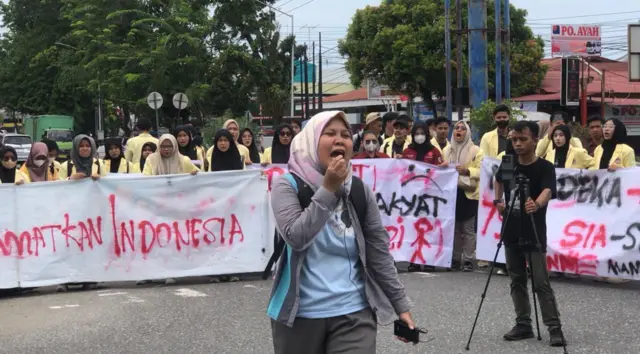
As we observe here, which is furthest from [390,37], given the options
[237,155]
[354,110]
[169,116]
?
[237,155]

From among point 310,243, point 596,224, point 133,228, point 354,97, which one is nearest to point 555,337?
point 596,224

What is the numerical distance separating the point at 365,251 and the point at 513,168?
10.4 ft

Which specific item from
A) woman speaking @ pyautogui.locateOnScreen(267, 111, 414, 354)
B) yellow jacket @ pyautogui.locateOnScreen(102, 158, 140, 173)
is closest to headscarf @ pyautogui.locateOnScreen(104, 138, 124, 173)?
yellow jacket @ pyautogui.locateOnScreen(102, 158, 140, 173)

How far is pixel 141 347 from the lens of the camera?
6.73 m

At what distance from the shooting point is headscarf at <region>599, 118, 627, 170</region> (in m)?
9.62

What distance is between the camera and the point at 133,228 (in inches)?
382

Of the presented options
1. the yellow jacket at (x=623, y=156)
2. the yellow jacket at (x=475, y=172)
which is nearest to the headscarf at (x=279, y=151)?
Result: the yellow jacket at (x=475, y=172)

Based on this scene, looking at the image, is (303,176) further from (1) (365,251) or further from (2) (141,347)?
(2) (141,347)

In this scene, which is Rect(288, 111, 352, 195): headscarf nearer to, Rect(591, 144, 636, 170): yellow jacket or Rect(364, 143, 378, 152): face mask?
Rect(591, 144, 636, 170): yellow jacket

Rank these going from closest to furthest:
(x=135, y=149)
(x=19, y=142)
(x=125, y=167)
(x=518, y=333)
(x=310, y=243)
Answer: (x=310, y=243)
(x=518, y=333)
(x=125, y=167)
(x=135, y=149)
(x=19, y=142)

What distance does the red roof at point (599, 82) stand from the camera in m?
44.9

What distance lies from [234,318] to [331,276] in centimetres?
412

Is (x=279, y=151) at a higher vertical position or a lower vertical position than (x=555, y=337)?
higher

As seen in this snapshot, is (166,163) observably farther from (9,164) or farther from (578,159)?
(578,159)
